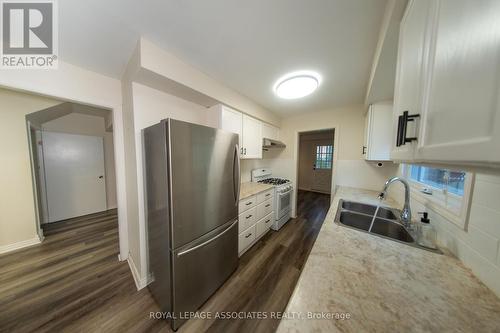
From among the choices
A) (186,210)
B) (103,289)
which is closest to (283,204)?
(186,210)

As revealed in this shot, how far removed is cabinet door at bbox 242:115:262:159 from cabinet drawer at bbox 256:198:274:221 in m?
0.81

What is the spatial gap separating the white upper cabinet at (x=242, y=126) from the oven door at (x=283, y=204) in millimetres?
893

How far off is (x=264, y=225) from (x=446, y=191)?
2010 millimetres

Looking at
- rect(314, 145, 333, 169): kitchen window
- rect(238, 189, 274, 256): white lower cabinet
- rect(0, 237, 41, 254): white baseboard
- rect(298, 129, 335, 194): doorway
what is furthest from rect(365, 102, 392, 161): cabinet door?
rect(0, 237, 41, 254): white baseboard

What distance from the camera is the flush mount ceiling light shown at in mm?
1643

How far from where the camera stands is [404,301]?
1.90 feet

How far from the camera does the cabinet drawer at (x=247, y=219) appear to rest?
6.46 feet

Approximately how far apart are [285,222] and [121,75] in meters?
3.37

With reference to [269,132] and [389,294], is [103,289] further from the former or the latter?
[269,132]

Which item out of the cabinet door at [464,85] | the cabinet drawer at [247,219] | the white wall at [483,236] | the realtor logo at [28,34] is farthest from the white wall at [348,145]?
the realtor logo at [28,34]

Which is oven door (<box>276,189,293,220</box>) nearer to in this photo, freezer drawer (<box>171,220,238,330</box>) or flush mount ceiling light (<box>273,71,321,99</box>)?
freezer drawer (<box>171,220,238,330</box>)

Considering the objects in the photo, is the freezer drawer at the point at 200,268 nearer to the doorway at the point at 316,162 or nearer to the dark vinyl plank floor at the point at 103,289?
the dark vinyl plank floor at the point at 103,289

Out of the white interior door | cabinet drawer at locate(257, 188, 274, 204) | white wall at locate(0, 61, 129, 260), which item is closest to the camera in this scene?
white wall at locate(0, 61, 129, 260)

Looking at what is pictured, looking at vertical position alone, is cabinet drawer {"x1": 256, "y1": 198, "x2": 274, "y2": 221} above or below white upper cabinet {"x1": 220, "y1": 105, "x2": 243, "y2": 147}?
below
